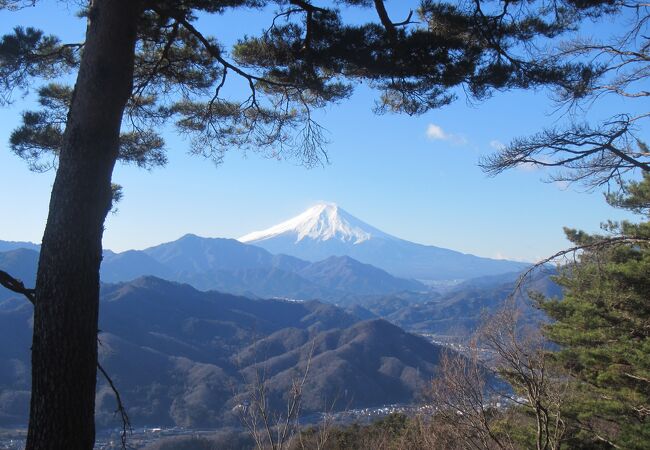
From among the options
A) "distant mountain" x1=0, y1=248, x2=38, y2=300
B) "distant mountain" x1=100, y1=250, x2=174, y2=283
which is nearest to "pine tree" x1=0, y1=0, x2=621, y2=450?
"distant mountain" x1=0, y1=248, x2=38, y2=300

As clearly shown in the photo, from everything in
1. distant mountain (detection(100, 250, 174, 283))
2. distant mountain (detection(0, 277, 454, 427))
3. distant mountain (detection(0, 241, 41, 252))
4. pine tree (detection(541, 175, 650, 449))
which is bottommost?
distant mountain (detection(0, 277, 454, 427))

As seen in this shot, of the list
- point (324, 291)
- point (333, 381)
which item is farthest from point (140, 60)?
point (324, 291)

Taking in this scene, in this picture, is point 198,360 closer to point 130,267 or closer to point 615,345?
point 615,345

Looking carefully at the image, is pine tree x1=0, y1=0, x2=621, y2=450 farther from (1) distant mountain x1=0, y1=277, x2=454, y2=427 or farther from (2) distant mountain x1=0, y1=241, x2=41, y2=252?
(2) distant mountain x1=0, y1=241, x2=41, y2=252

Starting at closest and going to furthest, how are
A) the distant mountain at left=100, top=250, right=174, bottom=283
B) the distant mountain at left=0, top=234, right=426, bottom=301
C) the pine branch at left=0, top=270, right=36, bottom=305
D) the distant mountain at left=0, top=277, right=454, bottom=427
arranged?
the pine branch at left=0, top=270, right=36, bottom=305
the distant mountain at left=0, top=277, right=454, bottom=427
the distant mountain at left=100, top=250, right=174, bottom=283
the distant mountain at left=0, top=234, right=426, bottom=301

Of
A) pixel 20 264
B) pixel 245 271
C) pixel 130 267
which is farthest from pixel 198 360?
pixel 245 271

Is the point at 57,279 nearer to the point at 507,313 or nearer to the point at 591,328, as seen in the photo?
the point at 507,313
